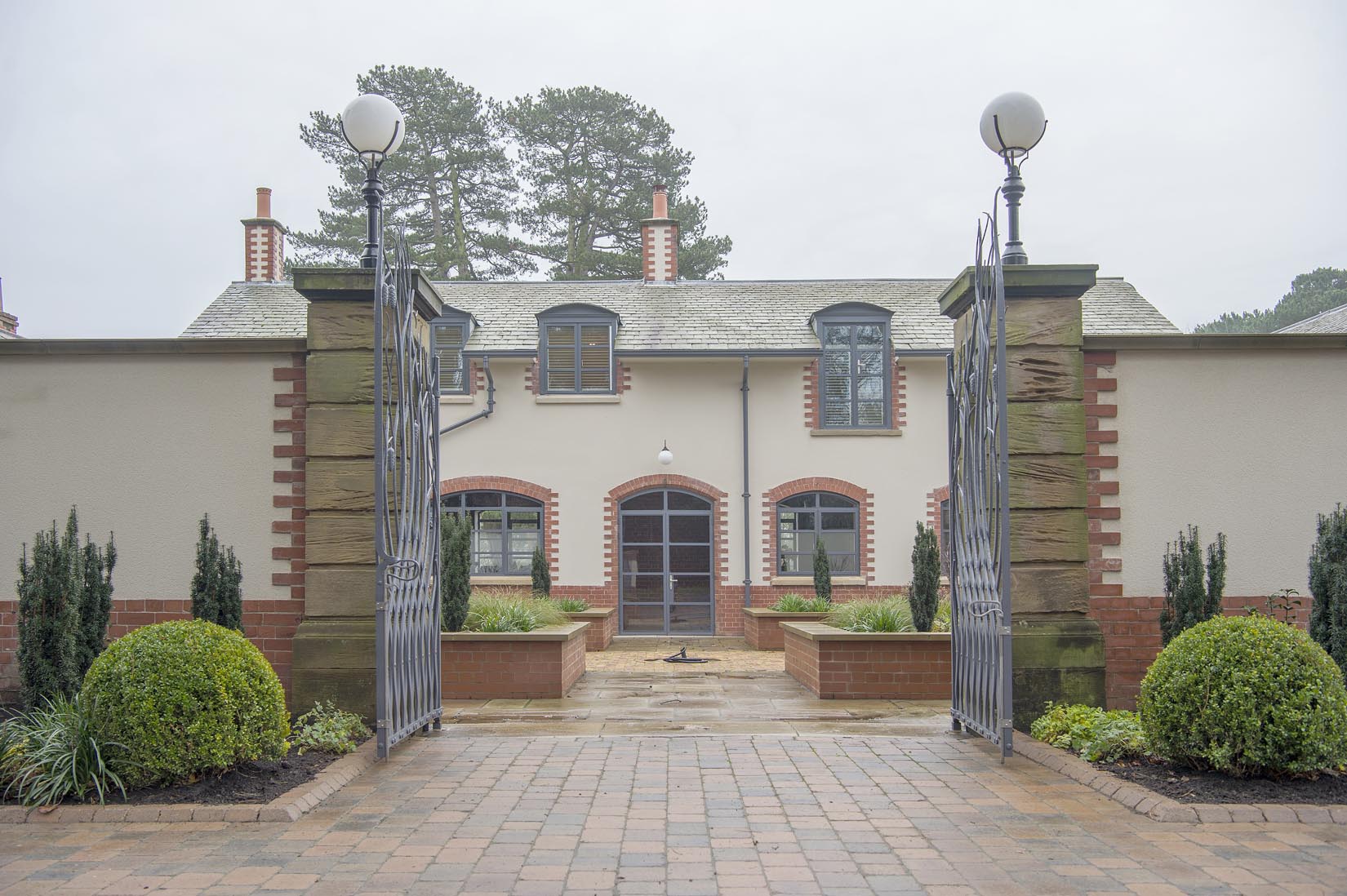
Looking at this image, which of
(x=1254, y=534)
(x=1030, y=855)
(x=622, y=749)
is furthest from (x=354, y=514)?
(x=1254, y=534)

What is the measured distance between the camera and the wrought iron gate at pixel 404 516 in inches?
259

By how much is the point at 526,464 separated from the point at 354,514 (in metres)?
11.3

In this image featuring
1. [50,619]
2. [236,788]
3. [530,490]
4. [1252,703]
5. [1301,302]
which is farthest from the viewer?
[1301,302]

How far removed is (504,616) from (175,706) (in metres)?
6.04

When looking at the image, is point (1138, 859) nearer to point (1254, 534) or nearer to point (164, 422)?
point (1254, 534)

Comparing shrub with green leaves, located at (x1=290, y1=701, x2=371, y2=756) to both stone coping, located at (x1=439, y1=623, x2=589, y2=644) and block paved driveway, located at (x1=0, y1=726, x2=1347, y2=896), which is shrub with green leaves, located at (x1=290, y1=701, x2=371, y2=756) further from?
stone coping, located at (x1=439, y1=623, x2=589, y2=644)

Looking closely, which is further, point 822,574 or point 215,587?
point 822,574

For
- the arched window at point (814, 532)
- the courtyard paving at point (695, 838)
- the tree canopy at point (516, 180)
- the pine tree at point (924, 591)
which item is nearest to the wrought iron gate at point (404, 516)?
the courtyard paving at point (695, 838)

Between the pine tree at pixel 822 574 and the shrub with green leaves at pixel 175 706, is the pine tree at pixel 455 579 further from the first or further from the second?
the pine tree at pixel 822 574

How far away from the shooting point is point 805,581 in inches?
727

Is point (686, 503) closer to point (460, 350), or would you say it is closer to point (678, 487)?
point (678, 487)

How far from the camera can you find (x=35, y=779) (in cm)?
547

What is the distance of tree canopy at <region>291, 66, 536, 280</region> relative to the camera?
33031 mm

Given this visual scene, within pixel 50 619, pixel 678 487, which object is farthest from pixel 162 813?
pixel 678 487
